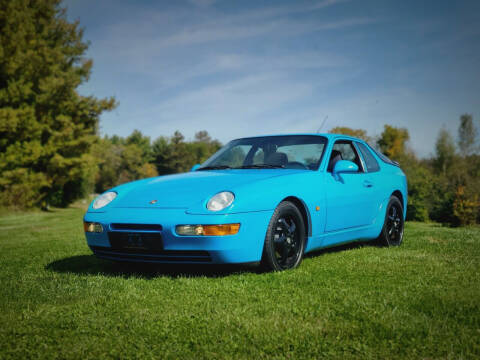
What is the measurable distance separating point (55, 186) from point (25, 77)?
726cm

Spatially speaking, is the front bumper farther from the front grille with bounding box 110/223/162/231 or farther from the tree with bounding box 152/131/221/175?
the tree with bounding box 152/131/221/175

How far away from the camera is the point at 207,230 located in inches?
145

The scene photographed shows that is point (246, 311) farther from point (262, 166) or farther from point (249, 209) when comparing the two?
point (262, 166)

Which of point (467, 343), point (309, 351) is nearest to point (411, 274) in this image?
point (467, 343)

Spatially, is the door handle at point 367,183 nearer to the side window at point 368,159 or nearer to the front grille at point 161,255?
the side window at point 368,159

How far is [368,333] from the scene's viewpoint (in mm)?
2580

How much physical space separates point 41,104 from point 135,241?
849 inches

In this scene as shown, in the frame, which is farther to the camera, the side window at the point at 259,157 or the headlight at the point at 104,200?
the side window at the point at 259,157

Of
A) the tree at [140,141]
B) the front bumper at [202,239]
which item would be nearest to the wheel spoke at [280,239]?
the front bumper at [202,239]

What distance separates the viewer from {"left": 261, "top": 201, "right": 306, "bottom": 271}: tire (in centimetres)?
402

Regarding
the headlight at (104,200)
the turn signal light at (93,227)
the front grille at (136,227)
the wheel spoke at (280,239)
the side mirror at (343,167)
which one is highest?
the side mirror at (343,167)

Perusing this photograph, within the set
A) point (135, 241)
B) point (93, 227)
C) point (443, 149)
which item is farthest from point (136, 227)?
point (443, 149)

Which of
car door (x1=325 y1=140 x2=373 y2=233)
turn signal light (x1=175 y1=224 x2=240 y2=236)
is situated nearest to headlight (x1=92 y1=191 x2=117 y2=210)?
turn signal light (x1=175 y1=224 x2=240 y2=236)

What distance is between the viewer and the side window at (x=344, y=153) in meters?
5.53
